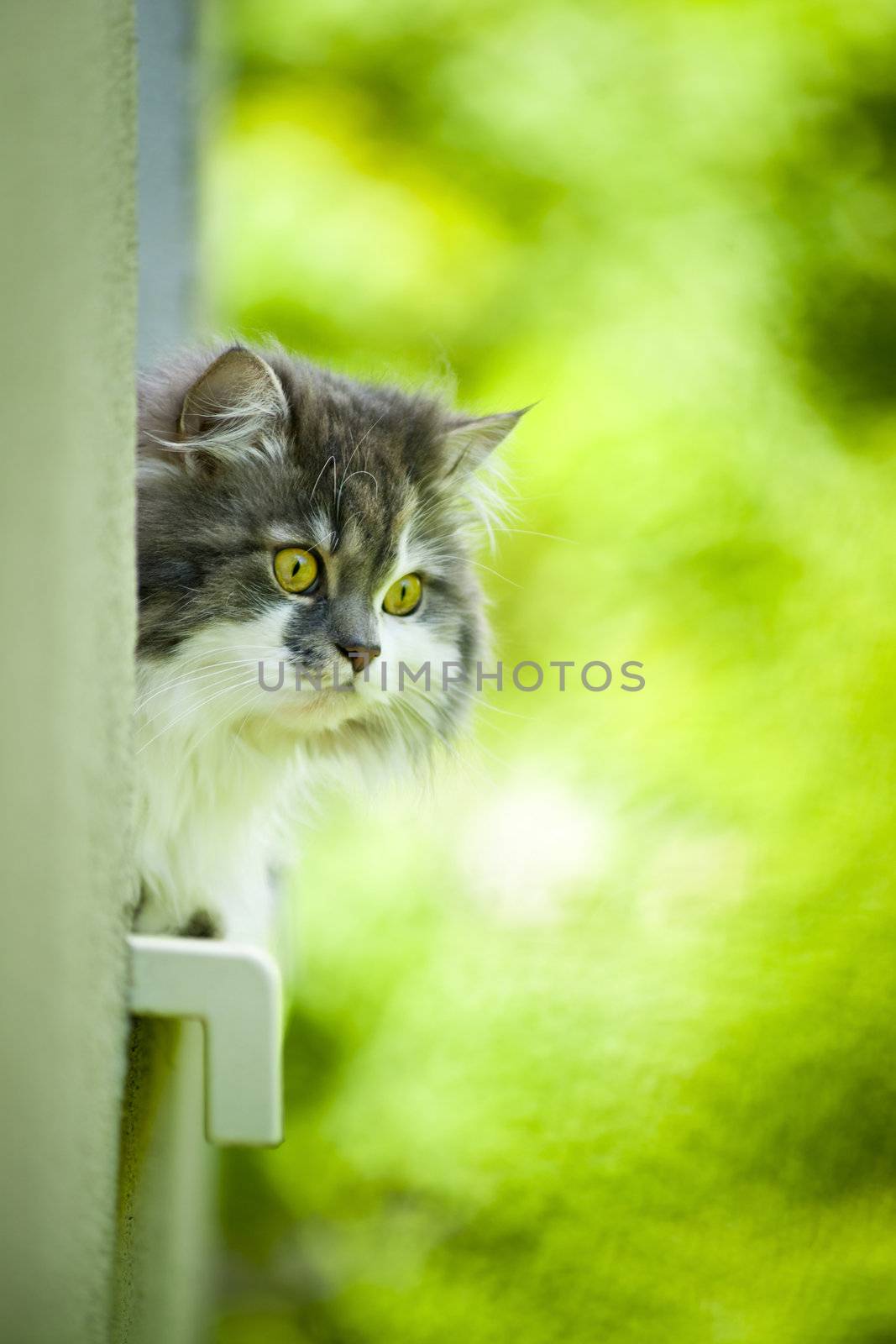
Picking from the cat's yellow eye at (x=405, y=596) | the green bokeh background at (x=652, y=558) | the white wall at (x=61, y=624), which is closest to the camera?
the white wall at (x=61, y=624)

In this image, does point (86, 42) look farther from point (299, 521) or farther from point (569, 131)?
point (569, 131)

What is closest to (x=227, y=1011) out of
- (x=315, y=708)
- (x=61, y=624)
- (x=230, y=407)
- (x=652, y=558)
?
(x=61, y=624)

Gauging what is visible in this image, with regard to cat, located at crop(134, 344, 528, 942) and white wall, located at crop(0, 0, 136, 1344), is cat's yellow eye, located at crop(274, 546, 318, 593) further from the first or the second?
white wall, located at crop(0, 0, 136, 1344)

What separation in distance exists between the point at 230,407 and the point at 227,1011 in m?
0.43

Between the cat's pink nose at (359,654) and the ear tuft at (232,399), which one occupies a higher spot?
the ear tuft at (232,399)

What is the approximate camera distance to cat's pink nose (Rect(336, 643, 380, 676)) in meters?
0.71

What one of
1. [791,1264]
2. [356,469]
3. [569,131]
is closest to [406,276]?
[569,131]

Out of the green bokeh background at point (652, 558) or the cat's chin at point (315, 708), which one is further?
the green bokeh background at point (652, 558)

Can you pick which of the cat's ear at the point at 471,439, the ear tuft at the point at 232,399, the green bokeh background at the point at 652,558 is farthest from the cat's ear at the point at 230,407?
the green bokeh background at the point at 652,558

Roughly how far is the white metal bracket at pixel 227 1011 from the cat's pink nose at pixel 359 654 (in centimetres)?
28

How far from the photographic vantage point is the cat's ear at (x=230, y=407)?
0.69 meters

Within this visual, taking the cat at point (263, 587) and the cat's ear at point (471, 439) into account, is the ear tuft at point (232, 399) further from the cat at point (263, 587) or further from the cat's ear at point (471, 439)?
the cat's ear at point (471, 439)

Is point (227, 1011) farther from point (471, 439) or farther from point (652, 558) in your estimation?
point (652, 558)

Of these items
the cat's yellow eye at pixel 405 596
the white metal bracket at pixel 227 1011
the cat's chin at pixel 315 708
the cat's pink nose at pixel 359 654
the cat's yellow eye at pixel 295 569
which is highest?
the cat's yellow eye at pixel 295 569
